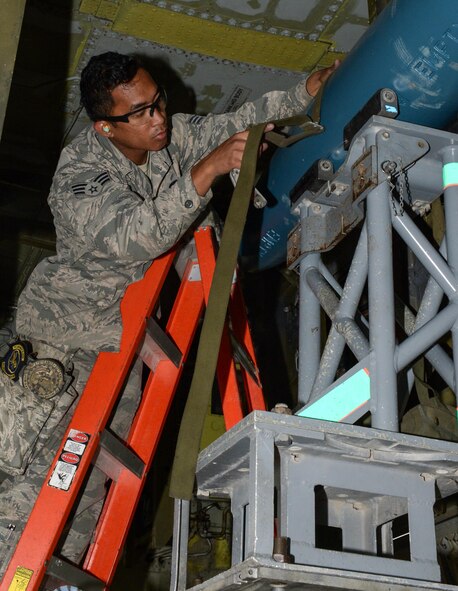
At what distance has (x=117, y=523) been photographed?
320 centimetres

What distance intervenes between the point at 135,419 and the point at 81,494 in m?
0.42

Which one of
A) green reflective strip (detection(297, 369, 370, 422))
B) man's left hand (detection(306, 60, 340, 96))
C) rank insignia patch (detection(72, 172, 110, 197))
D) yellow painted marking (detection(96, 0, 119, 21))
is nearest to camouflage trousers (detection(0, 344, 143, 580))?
rank insignia patch (detection(72, 172, 110, 197))

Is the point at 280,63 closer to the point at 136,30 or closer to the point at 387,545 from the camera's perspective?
the point at 136,30

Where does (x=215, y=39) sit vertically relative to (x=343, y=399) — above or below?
above

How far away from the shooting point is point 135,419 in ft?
11.0

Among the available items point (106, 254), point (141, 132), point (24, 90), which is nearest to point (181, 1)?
point (141, 132)

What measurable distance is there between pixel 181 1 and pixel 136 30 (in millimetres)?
374

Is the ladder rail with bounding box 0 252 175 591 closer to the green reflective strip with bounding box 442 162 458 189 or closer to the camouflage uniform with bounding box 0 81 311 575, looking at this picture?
the camouflage uniform with bounding box 0 81 311 575

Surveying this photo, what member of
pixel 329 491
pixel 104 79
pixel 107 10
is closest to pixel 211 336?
pixel 329 491

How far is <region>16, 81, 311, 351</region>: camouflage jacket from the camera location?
10.0 feet

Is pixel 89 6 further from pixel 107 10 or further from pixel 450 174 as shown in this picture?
pixel 450 174

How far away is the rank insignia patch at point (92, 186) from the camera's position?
315cm

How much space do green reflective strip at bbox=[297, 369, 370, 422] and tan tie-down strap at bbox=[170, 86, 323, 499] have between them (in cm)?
35

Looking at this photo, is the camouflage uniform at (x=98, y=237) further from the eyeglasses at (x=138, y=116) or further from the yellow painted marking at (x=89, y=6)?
the yellow painted marking at (x=89, y=6)
